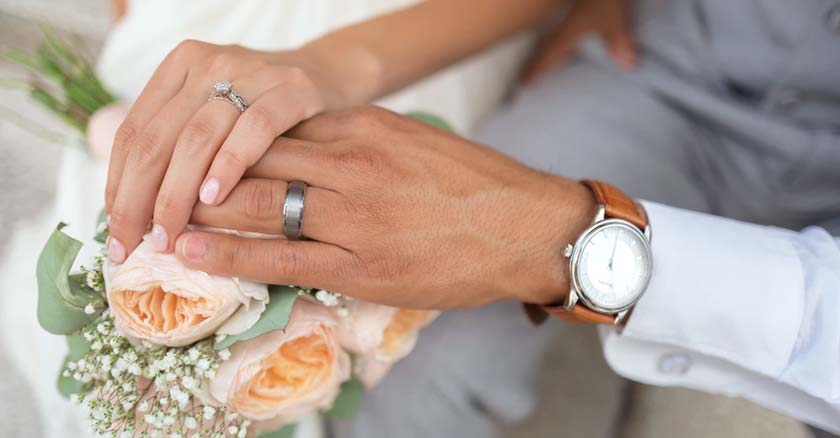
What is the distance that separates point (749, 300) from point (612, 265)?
0.65ft

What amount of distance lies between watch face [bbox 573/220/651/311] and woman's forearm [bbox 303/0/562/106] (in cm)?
39

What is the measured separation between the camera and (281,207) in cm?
71

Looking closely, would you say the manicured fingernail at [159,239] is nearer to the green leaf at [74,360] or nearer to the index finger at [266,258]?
the index finger at [266,258]

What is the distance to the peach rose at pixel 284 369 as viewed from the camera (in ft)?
2.27

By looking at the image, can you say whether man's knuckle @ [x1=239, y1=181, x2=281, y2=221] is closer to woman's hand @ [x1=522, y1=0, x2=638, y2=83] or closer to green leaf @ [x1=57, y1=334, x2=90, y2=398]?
green leaf @ [x1=57, y1=334, x2=90, y2=398]

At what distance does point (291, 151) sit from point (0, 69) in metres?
0.49

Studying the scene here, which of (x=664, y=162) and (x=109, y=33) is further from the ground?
(x=109, y=33)

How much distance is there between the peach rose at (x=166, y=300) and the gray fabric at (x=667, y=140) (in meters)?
0.52

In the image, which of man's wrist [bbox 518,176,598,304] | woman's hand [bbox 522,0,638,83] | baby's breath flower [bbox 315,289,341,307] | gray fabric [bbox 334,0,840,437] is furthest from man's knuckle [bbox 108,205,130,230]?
woman's hand [bbox 522,0,638,83]

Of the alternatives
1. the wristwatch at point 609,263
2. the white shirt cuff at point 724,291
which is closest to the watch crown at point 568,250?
the wristwatch at point 609,263

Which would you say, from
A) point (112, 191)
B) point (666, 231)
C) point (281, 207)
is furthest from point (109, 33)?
point (666, 231)

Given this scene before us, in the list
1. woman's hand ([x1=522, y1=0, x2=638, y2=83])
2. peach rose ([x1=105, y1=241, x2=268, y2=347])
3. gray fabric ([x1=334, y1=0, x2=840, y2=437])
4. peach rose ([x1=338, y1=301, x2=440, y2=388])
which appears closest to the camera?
peach rose ([x1=105, y1=241, x2=268, y2=347])

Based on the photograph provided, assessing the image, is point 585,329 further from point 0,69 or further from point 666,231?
point 0,69

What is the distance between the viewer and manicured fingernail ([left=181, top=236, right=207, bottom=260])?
0.67 meters
